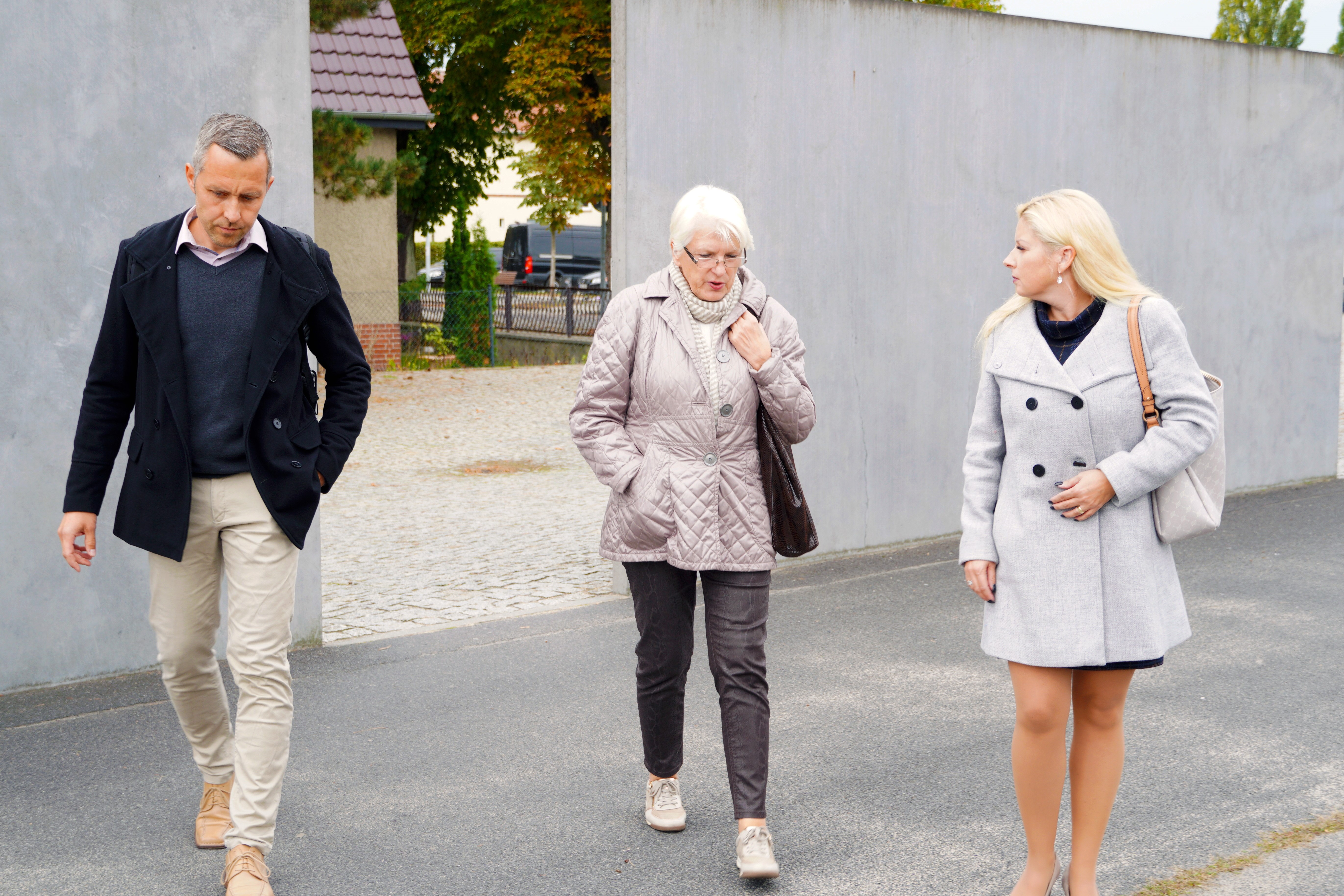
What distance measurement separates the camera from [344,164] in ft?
49.9

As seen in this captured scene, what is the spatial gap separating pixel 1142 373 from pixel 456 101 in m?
32.1

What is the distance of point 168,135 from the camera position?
18.2 feet

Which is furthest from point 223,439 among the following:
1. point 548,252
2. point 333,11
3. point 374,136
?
→ point 548,252

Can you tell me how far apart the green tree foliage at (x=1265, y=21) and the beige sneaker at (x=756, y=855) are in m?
51.3

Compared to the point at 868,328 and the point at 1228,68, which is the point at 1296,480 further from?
the point at 868,328

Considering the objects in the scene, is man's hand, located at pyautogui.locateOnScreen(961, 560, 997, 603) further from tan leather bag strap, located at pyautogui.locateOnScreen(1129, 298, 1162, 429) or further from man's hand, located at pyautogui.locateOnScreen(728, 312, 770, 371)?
man's hand, located at pyautogui.locateOnScreen(728, 312, 770, 371)

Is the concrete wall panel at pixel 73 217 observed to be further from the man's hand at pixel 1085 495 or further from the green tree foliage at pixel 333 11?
the green tree foliage at pixel 333 11

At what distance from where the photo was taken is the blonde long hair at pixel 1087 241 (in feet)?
10.6

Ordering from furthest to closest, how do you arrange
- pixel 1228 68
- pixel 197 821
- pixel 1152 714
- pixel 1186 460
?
pixel 1228 68, pixel 1152 714, pixel 197 821, pixel 1186 460

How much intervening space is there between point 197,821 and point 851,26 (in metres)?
5.90

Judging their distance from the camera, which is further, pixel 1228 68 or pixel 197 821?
pixel 1228 68

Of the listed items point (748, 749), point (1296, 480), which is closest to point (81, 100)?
point (748, 749)

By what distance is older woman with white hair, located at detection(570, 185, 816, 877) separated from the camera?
369cm

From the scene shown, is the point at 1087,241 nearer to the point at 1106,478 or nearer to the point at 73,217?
the point at 1106,478
